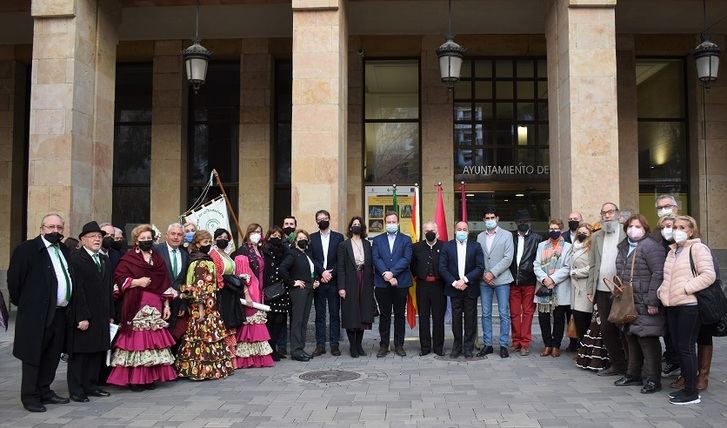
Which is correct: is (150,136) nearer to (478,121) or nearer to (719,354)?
(478,121)

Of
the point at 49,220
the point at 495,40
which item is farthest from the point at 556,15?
the point at 49,220

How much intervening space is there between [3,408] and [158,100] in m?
10.9

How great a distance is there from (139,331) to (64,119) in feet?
20.5

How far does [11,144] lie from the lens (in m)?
16.7

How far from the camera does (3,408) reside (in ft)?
22.4

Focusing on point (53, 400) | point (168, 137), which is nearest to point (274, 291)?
point (53, 400)

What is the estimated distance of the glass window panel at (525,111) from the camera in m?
Answer: 16.2

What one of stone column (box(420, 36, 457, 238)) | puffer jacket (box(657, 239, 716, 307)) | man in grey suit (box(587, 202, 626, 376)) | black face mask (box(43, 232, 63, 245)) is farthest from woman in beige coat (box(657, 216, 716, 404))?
stone column (box(420, 36, 457, 238))

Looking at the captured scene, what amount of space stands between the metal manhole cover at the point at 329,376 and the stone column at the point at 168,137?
8.91 metres

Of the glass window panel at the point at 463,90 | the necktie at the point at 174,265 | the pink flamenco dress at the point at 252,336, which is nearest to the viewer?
the necktie at the point at 174,265

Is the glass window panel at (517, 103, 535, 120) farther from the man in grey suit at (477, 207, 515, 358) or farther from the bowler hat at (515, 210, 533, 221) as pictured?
the man in grey suit at (477, 207, 515, 358)

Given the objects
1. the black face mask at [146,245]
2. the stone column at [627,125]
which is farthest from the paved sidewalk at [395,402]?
the stone column at [627,125]

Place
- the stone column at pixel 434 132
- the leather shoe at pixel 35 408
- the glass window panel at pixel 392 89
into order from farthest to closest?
1. the glass window panel at pixel 392 89
2. the stone column at pixel 434 132
3. the leather shoe at pixel 35 408

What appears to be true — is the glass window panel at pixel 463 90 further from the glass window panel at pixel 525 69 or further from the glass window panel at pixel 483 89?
the glass window panel at pixel 525 69
